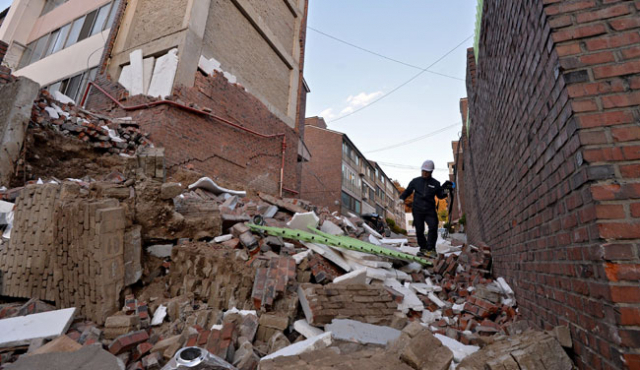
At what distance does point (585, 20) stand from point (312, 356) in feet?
8.79

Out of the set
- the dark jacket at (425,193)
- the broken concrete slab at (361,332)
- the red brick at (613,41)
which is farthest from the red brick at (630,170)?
the dark jacket at (425,193)

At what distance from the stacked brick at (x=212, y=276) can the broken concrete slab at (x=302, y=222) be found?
6.58 feet

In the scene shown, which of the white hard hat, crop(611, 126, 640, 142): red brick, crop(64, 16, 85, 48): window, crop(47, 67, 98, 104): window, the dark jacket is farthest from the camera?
crop(64, 16, 85, 48): window

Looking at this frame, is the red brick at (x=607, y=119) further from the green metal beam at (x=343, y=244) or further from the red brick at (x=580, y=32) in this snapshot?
the green metal beam at (x=343, y=244)

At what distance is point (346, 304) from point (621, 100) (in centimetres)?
257

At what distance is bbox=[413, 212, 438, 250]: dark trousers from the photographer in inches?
220

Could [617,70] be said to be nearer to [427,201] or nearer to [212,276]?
[212,276]

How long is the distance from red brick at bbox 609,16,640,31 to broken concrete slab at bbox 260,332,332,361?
2.82 meters

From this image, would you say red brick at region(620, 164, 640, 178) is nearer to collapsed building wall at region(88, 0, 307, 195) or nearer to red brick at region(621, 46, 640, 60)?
red brick at region(621, 46, 640, 60)

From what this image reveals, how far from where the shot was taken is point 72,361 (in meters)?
2.33

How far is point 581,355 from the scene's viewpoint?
63.9 inches

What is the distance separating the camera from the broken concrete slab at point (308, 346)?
→ 8.02 feet

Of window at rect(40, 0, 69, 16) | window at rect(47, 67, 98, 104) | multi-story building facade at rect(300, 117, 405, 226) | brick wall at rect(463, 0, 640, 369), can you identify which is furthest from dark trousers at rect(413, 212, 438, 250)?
multi-story building facade at rect(300, 117, 405, 226)

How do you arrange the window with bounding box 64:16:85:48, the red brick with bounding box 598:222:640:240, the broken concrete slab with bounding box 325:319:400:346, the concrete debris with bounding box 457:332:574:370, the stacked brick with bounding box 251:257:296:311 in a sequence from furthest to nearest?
the window with bounding box 64:16:85:48 < the stacked brick with bounding box 251:257:296:311 < the broken concrete slab with bounding box 325:319:400:346 < the concrete debris with bounding box 457:332:574:370 < the red brick with bounding box 598:222:640:240
